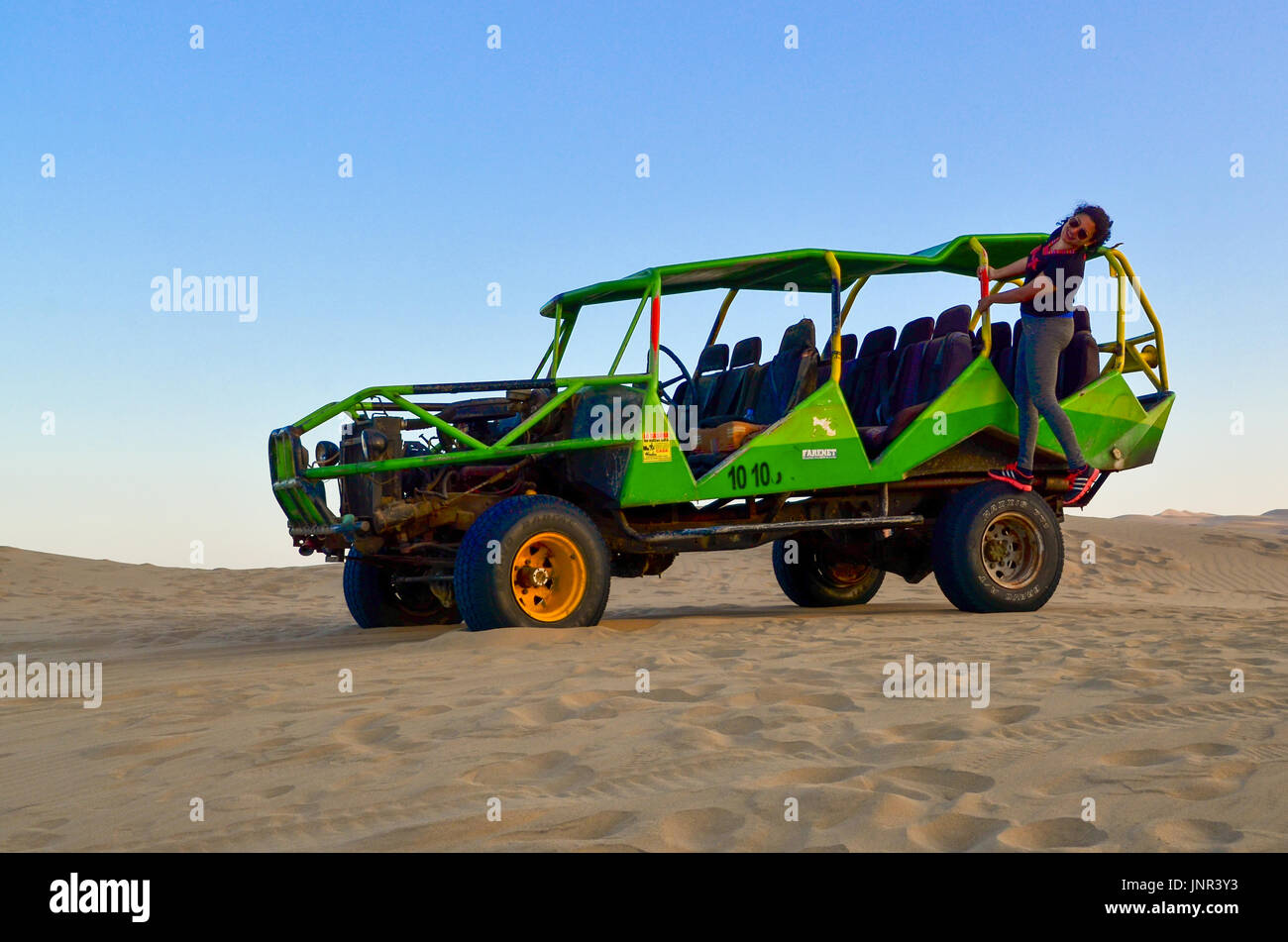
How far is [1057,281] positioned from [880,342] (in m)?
1.68

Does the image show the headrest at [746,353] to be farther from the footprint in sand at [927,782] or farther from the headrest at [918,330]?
the footprint in sand at [927,782]

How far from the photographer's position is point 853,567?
39.2 feet

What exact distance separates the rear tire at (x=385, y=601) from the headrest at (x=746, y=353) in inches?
125

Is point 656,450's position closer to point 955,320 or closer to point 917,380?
point 917,380

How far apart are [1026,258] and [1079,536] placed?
13.1 m

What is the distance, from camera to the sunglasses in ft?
31.3

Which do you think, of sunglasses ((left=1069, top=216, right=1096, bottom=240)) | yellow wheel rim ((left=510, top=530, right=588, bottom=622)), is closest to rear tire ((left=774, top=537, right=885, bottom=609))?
sunglasses ((left=1069, top=216, right=1096, bottom=240))

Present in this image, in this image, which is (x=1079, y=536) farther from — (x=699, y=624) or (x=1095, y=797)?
(x=1095, y=797)

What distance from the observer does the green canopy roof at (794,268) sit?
9000 millimetres

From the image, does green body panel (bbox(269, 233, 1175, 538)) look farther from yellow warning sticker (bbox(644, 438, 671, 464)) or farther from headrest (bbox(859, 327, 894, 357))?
headrest (bbox(859, 327, 894, 357))

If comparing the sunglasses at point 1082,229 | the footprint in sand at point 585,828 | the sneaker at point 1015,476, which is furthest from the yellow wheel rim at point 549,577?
the sunglasses at point 1082,229

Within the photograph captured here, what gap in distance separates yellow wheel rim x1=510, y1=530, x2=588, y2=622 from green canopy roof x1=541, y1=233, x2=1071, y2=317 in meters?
2.08

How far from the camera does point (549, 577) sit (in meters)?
7.99
